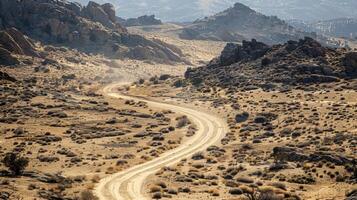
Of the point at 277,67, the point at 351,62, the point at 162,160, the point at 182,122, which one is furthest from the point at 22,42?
the point at 162,160

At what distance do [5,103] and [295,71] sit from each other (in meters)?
64.7

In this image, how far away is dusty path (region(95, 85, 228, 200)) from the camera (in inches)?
2127

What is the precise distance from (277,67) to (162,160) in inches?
2758

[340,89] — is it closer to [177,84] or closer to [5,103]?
[177,84]

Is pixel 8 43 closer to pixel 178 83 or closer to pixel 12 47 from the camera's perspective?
pixel 12 47

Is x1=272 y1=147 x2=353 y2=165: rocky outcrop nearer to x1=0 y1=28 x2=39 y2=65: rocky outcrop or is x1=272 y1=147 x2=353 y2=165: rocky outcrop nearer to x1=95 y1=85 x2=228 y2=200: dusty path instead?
x1=95 y1=85 x2=228 y2=200: dusty path

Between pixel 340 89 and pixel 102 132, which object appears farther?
pixel 340 89

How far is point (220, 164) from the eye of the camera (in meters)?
69.6

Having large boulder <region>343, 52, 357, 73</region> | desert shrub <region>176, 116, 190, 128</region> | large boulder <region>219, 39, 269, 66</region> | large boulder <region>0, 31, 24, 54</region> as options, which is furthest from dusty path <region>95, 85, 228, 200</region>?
large boulder <region>0, 31, 24, 54</region>

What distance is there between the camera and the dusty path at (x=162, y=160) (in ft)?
177

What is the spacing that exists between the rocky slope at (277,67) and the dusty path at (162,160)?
21.6 metres

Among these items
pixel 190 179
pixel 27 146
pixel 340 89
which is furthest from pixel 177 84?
pixel 190 179

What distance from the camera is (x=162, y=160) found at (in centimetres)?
7344

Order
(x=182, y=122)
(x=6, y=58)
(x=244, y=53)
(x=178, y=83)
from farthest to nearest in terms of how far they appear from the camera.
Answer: (x=6, y=58) → (x=244, y=53) → (x=178, y=83) → (x=182, y=122)
